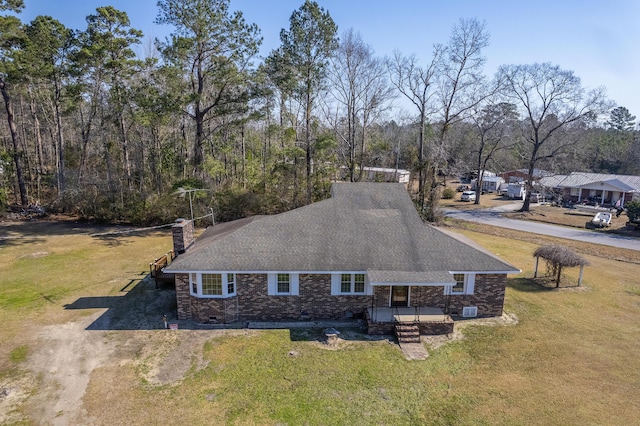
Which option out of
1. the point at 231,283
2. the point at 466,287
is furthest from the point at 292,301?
the point at 466,287

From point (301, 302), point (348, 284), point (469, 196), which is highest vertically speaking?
point (469, 196)

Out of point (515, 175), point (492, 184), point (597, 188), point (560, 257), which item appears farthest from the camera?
point (515, 175)

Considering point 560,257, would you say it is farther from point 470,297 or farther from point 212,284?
point 212,284

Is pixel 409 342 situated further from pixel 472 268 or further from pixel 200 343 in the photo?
pixel 200 343

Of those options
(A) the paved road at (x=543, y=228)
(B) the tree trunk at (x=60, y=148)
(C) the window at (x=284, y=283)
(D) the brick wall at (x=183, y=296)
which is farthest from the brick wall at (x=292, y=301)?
(B) the tree trunk at (x=60, y=148)

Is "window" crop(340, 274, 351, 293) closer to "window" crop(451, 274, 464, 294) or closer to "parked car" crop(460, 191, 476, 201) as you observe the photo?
"window" crop(451, 274, 464, 294)

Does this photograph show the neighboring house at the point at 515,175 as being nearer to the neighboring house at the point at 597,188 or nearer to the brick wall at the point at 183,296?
the neighboring house at the point at 597,188
